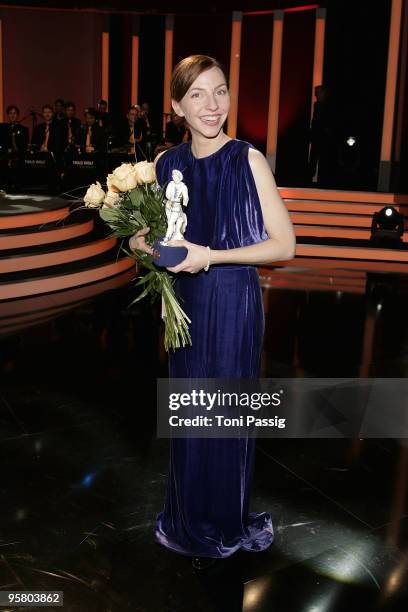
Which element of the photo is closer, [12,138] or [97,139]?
[12,138]

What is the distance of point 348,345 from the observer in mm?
5559

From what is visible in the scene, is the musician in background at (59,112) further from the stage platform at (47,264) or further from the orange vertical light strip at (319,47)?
the orange vertical light strip at (319,47)

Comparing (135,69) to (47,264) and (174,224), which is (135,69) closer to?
(47,264)

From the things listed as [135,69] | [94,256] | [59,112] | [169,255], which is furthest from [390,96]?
[169,255]

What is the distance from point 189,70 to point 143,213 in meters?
0.47

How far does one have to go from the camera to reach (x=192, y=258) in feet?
7.44

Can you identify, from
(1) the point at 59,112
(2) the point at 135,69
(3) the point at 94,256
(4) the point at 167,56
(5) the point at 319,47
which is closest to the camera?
(3) the point at 94,256

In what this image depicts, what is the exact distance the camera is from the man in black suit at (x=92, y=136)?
1195cm

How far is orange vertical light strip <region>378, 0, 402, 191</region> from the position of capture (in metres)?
12.0

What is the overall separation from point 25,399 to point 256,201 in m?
2.41

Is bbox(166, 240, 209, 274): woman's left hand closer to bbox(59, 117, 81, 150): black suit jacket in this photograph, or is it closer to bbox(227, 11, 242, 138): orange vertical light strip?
bbox(59, 117, 81, 150): black suit jacket

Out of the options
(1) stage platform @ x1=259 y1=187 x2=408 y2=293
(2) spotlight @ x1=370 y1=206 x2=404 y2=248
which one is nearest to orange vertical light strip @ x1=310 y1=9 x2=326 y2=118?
(1) stage platform @ x1=259 y1=187 x2=408 y2=293

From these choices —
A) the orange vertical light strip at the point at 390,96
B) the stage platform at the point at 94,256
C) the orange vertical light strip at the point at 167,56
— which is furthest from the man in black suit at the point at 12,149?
the orange vertical light strip at the point at 390,96

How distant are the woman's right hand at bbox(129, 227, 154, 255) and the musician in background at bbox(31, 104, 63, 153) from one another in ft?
32.6
